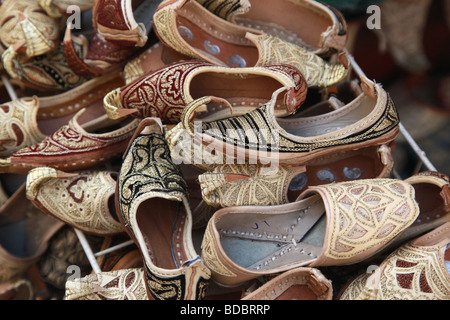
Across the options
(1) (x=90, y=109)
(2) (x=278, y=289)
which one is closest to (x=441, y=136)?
(2) (x=278, y=289)

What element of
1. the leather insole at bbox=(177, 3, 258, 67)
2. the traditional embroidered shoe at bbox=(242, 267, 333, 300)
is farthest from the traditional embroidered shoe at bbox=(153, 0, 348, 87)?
the traditional embroidered shoe at bbox=(242, 267, 333, 300)

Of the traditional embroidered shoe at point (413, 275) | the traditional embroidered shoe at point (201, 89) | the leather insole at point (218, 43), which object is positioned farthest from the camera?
the leather insole at point (218, 43)

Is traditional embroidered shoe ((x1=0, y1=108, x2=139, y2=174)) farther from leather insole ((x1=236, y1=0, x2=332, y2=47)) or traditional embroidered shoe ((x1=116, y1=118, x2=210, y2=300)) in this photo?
leather insole ((x1=236, y1=0, x2=332, y2=47))

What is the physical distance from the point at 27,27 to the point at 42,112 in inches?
7.0

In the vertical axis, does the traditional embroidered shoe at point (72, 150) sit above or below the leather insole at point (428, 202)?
below

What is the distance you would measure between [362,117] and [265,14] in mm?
312

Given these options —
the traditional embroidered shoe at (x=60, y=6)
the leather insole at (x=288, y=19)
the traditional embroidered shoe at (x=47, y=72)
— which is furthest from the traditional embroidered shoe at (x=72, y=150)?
the leather insole at (x=288, y=19)

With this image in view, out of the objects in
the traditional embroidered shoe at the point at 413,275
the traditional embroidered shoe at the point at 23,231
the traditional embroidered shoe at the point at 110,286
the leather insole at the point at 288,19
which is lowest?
the traditional embroidered shoe at the point at 23,231

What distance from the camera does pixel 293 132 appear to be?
34.3 inches

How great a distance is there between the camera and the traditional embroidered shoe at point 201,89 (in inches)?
32.2

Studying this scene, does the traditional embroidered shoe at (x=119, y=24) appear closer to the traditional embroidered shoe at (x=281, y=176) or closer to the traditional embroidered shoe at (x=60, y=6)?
the traditional embroidered shoe at (x=60, y=6)

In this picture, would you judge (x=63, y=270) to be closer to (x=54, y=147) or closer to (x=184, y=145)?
(x=54, y=147)

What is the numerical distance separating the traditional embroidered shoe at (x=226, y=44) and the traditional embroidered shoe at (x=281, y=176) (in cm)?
16

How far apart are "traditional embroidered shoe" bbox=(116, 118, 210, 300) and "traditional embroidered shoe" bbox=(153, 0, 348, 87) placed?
177mm
